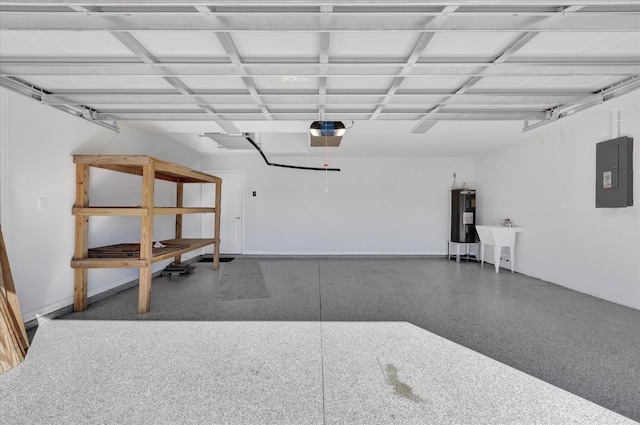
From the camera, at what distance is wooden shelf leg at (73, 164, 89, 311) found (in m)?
3.53

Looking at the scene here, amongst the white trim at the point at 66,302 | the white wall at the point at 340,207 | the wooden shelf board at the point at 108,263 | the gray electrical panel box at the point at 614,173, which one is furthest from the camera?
the white wall at the point at 340,207

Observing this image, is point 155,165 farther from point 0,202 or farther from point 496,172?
point 496,172

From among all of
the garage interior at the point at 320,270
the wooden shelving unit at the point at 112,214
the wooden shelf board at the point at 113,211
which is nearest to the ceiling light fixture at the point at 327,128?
the garage interior at the point at 320,270

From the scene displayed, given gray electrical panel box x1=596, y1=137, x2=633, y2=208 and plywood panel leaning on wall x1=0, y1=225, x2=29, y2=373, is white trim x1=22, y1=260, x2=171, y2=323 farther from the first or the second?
gray electrical panel box x1=596, y1=137, x2=633, y2=208

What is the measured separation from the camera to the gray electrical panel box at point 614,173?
3828 mm

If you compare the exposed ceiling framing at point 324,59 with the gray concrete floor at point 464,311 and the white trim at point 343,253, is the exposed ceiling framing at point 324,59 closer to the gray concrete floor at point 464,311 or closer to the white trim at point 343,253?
the gray concrete floor at point 464,311

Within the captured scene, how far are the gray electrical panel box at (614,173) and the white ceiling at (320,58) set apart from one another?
3.53 feet

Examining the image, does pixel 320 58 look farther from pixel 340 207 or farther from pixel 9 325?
pixel 340 207

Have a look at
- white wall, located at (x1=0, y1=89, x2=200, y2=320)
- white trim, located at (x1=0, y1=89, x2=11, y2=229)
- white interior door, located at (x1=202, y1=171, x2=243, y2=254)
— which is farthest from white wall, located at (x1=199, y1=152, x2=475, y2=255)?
white trim, located at (x1=0, y1=89, x2=11, y2=229)

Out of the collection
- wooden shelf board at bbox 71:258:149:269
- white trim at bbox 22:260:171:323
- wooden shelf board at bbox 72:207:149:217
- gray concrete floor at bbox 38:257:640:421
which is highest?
wooden shelf board at bbox 72:207:149:217

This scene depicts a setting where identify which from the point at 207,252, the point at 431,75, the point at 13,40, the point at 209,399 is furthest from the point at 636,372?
the point at 207,252

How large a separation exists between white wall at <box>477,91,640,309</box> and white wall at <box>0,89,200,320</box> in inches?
248

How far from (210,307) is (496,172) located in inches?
254

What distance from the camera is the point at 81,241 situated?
3541 mm
